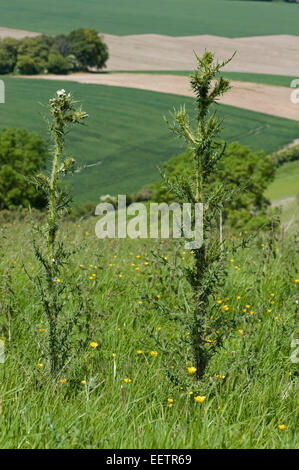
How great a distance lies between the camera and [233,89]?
260 feet

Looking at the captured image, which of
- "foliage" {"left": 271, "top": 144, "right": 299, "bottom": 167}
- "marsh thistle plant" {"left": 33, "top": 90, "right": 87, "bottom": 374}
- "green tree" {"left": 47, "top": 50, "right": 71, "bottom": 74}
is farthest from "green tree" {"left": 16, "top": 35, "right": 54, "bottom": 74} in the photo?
"marsh thistle plant" {"left": 33, "top": 90, "right": 87, "bottom": 374}

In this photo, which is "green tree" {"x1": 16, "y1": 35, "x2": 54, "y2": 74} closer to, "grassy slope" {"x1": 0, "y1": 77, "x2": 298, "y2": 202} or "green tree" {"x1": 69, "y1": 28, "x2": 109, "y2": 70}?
"green tree" {"x1": 69, "y1": 28, "x2": 109, "y2": 70}

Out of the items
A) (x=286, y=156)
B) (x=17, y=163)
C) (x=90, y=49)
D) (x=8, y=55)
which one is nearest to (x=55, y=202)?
(x=17, y=163)

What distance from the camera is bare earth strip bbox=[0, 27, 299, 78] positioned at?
8975 centimetres

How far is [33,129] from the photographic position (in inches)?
2633

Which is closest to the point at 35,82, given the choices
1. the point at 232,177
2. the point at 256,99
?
the point at 256,99

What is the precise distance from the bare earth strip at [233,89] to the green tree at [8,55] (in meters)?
5.31

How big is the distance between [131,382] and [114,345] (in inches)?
25.0

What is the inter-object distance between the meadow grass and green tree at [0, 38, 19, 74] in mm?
90788

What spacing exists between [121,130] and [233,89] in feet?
63.7

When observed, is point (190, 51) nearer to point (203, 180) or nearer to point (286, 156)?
point (286, 156)

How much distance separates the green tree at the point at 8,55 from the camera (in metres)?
89.4

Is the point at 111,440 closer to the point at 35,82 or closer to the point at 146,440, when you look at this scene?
the point at 146,440
